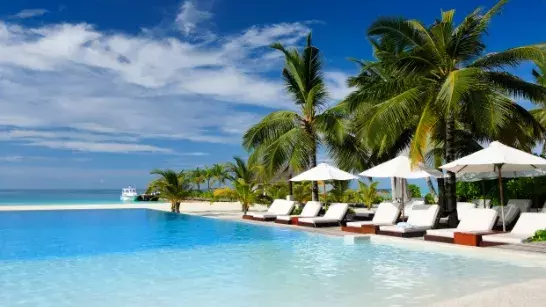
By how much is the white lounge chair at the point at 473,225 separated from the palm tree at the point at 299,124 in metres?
7.69

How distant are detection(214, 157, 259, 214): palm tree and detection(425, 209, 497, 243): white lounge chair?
35.1ft

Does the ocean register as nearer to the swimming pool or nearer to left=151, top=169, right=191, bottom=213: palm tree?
left=151, top=169, right=191, bottom=213: palm tree

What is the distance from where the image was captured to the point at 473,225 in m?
10.9

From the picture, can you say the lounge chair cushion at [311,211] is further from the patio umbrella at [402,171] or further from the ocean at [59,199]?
the ocean at [59,199]

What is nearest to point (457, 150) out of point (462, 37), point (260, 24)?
point (462, 37)

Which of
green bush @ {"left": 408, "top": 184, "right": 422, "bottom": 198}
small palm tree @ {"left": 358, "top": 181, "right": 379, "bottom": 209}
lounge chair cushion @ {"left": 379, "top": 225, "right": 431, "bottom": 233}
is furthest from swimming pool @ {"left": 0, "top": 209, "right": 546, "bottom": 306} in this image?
green bush @ {"left": 408, "top": 184, "right": 422, "bottom": 198}

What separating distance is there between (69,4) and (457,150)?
15.3 meters

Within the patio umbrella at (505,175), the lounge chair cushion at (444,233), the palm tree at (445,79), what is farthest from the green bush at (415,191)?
the lounge chair cushion at (444,233)

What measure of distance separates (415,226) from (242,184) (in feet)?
32.8

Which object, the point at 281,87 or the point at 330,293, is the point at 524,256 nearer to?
the point at 330,293

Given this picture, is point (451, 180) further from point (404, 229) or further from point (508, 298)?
point (508, 298)

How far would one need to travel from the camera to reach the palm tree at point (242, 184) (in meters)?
20.8

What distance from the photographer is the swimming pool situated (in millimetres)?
6629

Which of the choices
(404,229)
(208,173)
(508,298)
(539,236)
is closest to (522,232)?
(539,236)
